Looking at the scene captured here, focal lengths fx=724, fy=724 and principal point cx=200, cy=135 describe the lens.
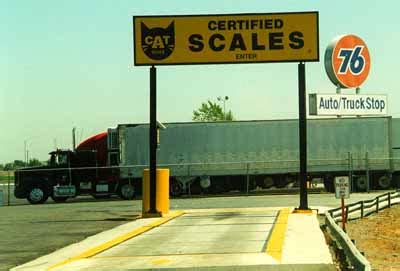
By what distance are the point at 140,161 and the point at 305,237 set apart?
2118 cm

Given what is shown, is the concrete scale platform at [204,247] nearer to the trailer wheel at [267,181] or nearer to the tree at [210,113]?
the trailer wheel at [267,181]

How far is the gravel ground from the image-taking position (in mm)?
13127

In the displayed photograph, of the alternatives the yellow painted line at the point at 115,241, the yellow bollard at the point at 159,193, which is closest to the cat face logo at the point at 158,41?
the yellow bollard at the point at 159,193

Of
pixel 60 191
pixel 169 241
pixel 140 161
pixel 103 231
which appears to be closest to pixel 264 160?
pixel 140 161

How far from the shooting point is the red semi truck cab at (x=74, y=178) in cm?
3434

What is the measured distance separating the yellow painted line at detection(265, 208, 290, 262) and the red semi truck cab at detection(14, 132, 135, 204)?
15902 millimetres

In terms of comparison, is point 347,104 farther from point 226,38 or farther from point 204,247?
point 204,247

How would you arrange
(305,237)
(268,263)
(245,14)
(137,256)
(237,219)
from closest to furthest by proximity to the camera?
(268,263) < (137,256) < (305,237) < (237,219) < (245,14)

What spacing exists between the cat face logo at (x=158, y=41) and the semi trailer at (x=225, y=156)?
13843 millimetres

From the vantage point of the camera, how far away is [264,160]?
34.5m

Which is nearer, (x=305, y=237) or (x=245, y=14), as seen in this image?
(x=305, y=237)

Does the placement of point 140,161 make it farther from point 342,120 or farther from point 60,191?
point 342,120

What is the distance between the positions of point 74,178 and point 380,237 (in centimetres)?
1979

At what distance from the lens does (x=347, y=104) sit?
40562mm
